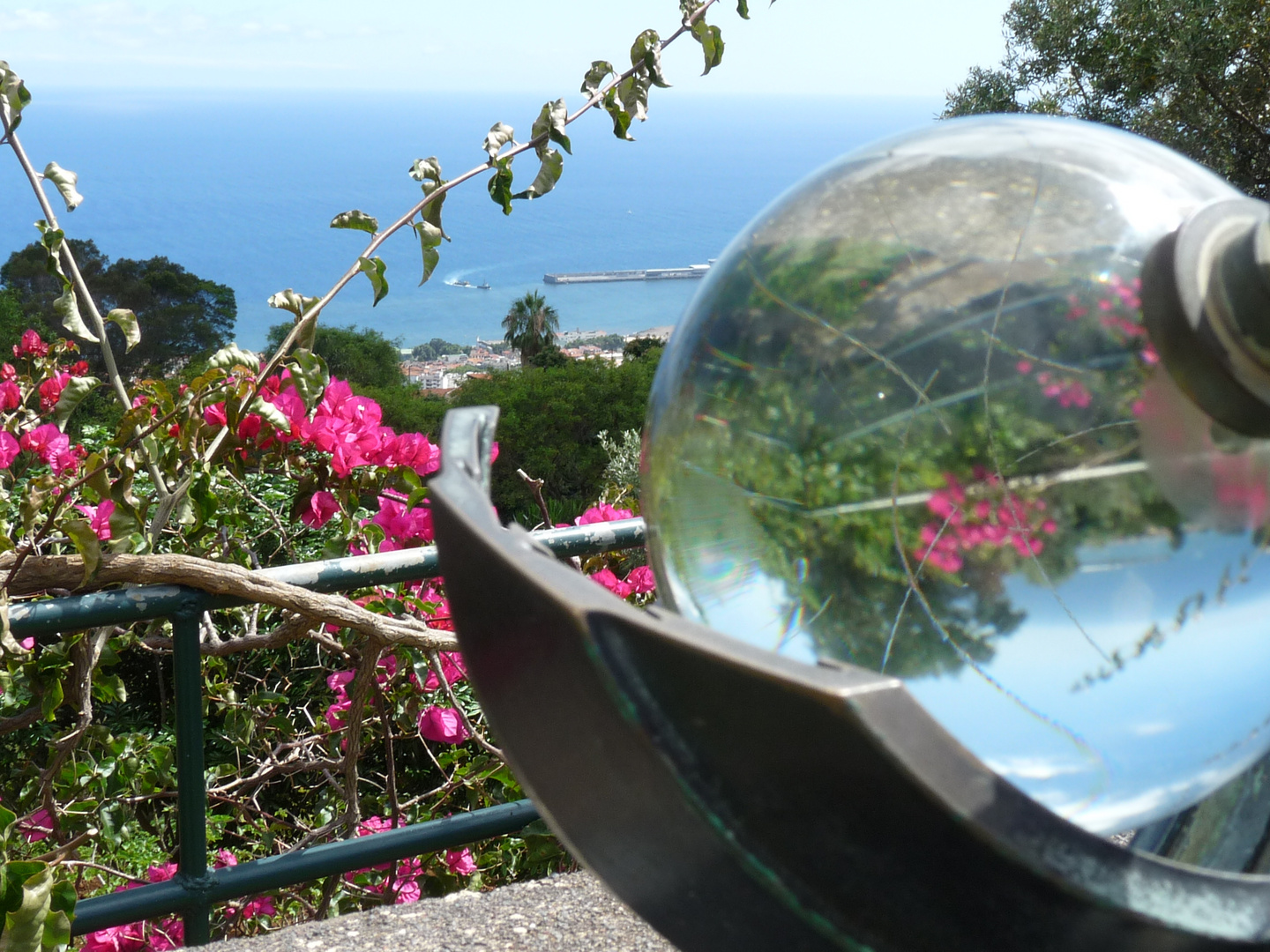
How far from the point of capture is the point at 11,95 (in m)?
2.28

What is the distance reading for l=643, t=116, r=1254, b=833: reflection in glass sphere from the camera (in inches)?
29.2

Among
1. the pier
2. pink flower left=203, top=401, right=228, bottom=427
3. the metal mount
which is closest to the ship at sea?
the pier

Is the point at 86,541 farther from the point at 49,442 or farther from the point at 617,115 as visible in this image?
the point at 617,115

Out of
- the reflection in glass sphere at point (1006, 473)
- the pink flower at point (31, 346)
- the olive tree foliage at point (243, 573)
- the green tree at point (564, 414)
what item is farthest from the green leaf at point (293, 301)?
the green tree at point (564, 414)

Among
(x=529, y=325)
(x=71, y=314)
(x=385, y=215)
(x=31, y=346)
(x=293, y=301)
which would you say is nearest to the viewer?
(x=71, y=314)

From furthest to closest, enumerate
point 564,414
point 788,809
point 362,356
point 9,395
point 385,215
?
point 385,215 < point 362,356 < point 564,414 < point 9,395 < point 788,809

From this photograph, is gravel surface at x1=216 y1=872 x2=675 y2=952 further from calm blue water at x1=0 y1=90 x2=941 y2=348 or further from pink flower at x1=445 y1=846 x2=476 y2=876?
calm blue water at x1=0 y1=90 x2=941 y2=348

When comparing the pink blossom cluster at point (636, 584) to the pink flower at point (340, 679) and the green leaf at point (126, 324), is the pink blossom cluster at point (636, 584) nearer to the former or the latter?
the pink flower at point (340, 679)

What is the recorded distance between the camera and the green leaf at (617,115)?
2.69m

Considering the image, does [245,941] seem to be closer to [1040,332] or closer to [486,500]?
[486,500]

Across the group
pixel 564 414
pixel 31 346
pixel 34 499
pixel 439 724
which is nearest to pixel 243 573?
pixel 34 499

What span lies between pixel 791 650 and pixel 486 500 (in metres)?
0.26

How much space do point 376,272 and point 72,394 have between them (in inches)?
25.1

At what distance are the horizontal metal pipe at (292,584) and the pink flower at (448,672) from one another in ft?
2.21
